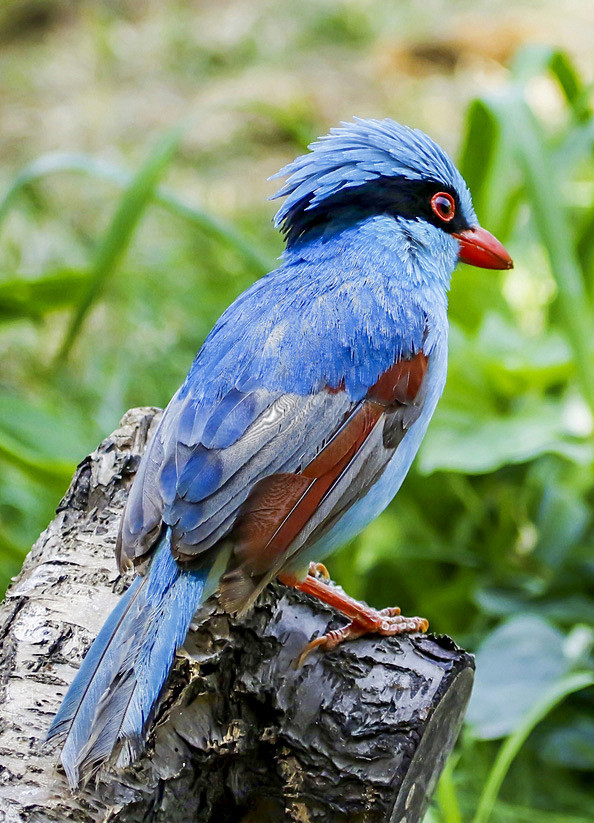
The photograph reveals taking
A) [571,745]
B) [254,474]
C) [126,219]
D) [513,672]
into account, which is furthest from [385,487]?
[126,219]

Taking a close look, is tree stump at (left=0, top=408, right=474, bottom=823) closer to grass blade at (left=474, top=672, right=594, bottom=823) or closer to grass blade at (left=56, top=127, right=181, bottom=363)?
grass blade at (left=474, top=672, right=594, bottom=823)

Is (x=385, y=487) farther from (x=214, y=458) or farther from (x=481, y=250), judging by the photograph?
(x=481, y=250)

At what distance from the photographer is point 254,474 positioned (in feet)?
6.54

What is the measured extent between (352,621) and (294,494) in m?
0.38

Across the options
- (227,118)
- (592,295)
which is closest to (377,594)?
(592,295)

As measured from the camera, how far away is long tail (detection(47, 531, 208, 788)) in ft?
5.72

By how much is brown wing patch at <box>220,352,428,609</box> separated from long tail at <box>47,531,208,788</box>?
92 mm

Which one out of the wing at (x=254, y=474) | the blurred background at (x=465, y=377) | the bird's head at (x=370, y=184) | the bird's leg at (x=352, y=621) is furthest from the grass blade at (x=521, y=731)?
the bird's head at (x=370, y=184)

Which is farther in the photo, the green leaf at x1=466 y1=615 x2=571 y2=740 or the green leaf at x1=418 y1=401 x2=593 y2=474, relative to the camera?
the green leaf at x1=418 y1=401 x2=593 y2=474

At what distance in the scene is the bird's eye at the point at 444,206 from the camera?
2.47 m

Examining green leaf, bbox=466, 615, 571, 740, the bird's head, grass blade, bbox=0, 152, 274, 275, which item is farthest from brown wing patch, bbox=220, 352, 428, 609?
grass blade, bbox=0, 152, 274, 275

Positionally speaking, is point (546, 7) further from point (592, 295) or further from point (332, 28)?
point (592, 295)

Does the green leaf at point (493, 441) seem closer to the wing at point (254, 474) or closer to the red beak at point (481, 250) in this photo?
the red beak at point (481, 250)

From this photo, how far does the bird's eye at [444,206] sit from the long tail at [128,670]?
111cm
